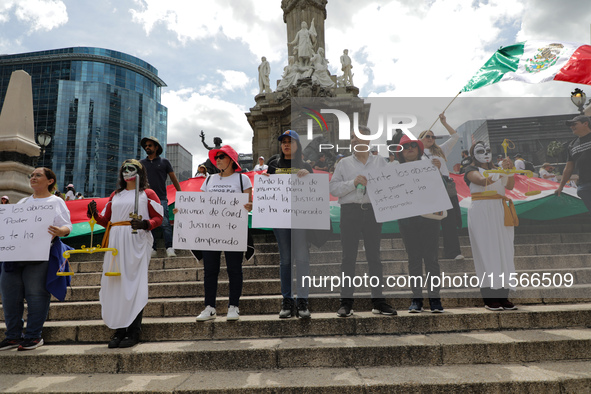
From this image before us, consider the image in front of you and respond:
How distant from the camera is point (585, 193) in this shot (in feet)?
17.1

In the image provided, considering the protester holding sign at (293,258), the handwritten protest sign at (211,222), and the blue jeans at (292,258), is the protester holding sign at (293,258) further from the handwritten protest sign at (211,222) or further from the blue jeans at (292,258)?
the handwritten protest sign at (211,222)

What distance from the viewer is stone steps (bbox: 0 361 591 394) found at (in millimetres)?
2779

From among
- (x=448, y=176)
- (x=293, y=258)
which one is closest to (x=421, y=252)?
(x=448, y=176)

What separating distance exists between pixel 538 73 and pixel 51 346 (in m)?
6.49

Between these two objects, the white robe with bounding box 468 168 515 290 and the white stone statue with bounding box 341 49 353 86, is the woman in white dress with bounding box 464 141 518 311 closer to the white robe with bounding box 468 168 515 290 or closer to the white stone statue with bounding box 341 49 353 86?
the white robe with bounding box 468 168 515 290

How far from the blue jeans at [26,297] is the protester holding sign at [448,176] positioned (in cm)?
445

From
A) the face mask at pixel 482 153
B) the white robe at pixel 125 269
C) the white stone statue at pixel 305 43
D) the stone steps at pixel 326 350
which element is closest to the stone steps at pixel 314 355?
the stone steps at pixel 326 350

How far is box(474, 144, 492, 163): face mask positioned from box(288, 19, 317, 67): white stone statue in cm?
1773

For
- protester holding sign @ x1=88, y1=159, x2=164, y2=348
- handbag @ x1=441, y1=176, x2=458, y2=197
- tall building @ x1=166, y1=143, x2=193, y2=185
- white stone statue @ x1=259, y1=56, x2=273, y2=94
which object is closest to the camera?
protester holding sign @ x1=88, y1=159, x2=164, y2=348

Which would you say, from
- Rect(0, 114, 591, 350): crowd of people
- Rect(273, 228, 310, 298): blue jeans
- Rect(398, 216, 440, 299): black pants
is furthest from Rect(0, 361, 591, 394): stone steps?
Rect(398, 216, 440, 299): black pants

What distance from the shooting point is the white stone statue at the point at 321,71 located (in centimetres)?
2030

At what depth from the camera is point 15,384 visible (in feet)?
10.3

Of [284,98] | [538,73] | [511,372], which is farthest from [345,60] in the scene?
[511,372]

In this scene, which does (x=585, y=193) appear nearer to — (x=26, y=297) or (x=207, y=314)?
(x=207, y=314)
